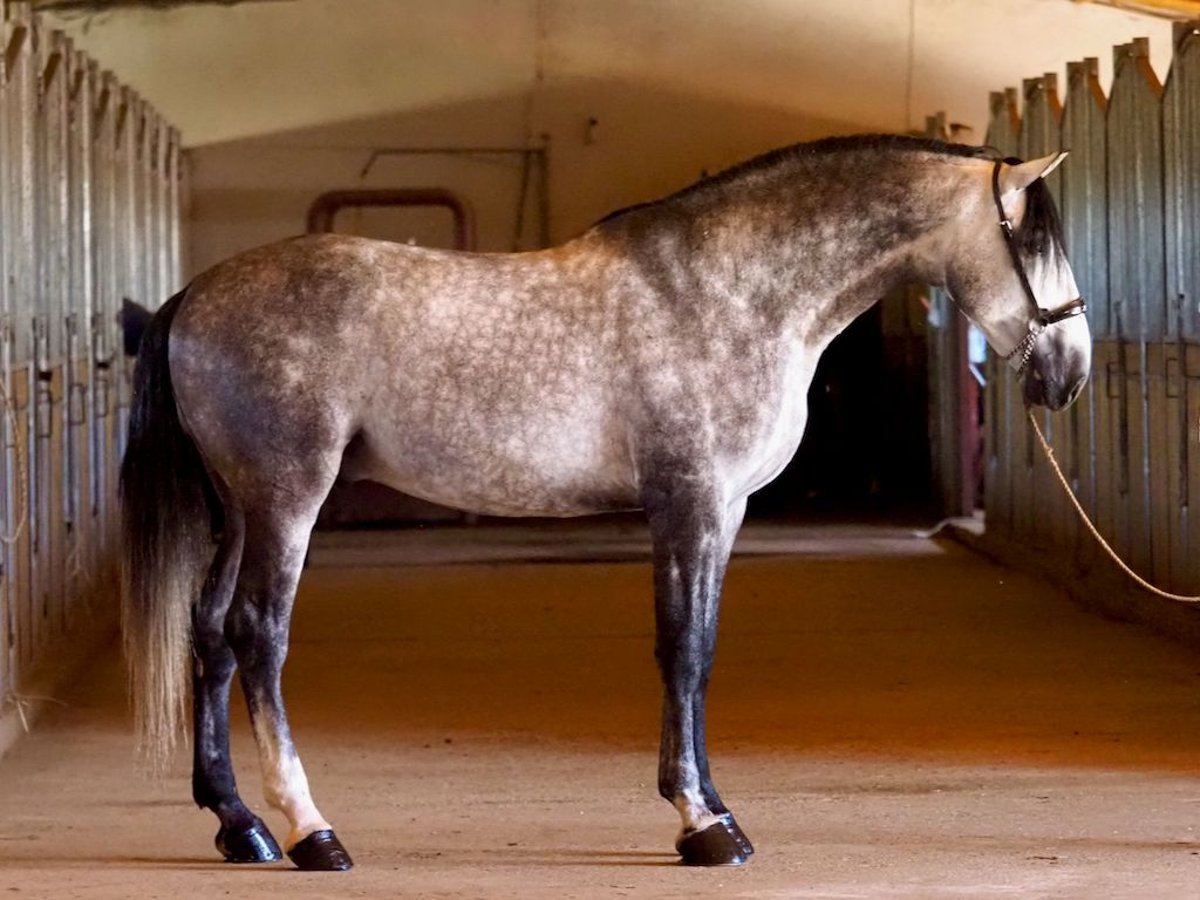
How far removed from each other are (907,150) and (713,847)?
1440 mm

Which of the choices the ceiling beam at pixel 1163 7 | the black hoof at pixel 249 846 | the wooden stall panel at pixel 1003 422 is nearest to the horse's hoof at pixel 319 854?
the black hoof at pixel 249 846

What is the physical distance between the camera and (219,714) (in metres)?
3.93

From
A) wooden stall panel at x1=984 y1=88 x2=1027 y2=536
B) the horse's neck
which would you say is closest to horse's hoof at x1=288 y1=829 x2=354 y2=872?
the horse's neck

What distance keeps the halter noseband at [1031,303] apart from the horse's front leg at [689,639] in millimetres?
674

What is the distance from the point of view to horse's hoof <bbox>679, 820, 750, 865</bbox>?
12.4ft

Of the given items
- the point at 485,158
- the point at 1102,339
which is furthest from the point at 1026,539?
the point at 485,158

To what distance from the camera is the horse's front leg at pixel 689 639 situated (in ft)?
12.4

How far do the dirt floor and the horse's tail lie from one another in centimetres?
35

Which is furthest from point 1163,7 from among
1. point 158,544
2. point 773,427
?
point 158,544

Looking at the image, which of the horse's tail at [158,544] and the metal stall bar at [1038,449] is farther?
the metal stall bar at [1038,449]

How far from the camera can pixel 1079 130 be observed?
792 centimetres

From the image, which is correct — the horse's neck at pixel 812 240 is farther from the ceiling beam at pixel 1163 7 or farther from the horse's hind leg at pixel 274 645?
the ceiling beam at pixel 1163 7

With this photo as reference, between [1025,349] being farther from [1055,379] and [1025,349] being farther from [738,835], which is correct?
[738,835]

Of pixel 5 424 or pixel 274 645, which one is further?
pixel 5 424
